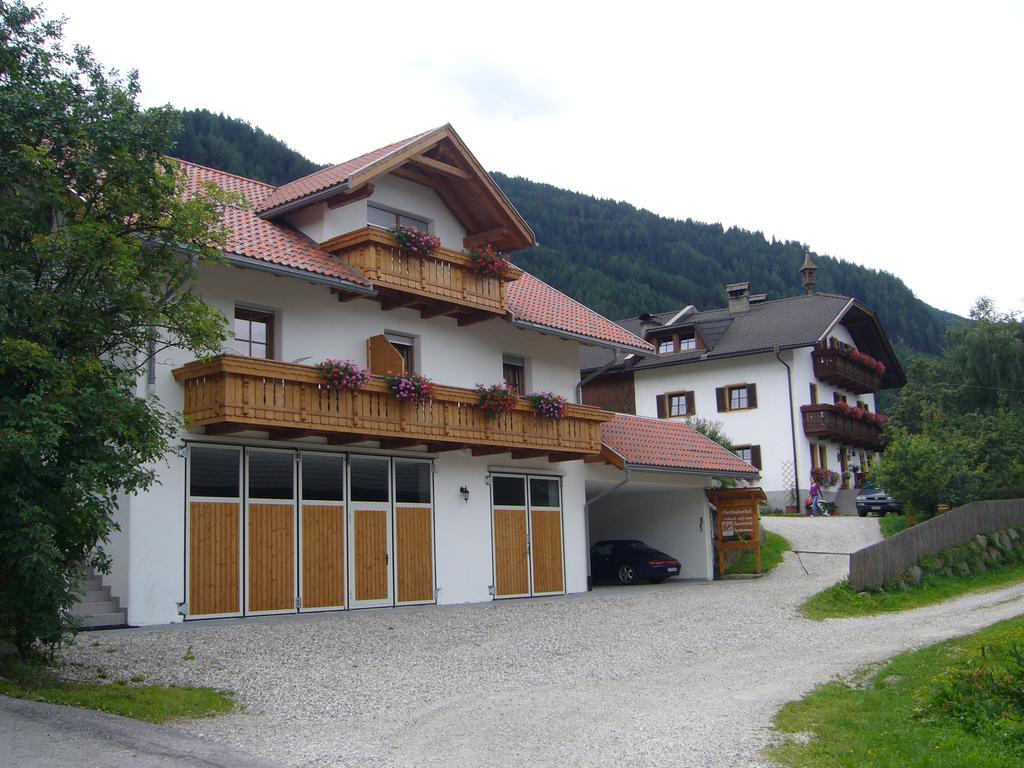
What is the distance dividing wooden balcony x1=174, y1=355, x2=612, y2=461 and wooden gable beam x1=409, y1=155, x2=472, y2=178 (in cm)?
504

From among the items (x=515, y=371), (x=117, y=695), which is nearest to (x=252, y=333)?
(x=515, y=371)

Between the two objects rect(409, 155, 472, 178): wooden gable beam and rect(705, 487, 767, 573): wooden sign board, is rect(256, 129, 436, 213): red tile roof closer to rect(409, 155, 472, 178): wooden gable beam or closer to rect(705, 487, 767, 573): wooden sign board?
rect(409, 155, 472, 178): wooden gable beam

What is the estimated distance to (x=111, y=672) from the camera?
40.4 feet

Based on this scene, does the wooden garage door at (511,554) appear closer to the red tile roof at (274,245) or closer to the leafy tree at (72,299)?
the red tile roof at (274,245)

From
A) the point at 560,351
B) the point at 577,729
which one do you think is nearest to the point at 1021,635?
the point at 577,729

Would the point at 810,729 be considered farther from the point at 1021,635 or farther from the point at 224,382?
the point at 224,382

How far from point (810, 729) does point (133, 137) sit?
29.9 ft

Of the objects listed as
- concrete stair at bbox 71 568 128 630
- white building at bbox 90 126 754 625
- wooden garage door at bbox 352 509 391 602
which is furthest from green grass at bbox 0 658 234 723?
wooden garage door at bbox 352 509 391 602

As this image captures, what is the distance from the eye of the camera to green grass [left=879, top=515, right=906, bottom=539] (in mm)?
34875

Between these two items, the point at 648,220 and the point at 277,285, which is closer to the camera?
the point at 277,285

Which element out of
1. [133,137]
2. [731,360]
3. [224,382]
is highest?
[731,360]

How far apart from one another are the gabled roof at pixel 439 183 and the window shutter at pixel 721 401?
24.4 m

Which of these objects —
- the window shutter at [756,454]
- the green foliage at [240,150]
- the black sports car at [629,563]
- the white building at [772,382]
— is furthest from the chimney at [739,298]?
the green foliage at [240,150]

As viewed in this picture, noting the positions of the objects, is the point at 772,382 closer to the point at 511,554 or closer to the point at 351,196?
the point at 511,554
